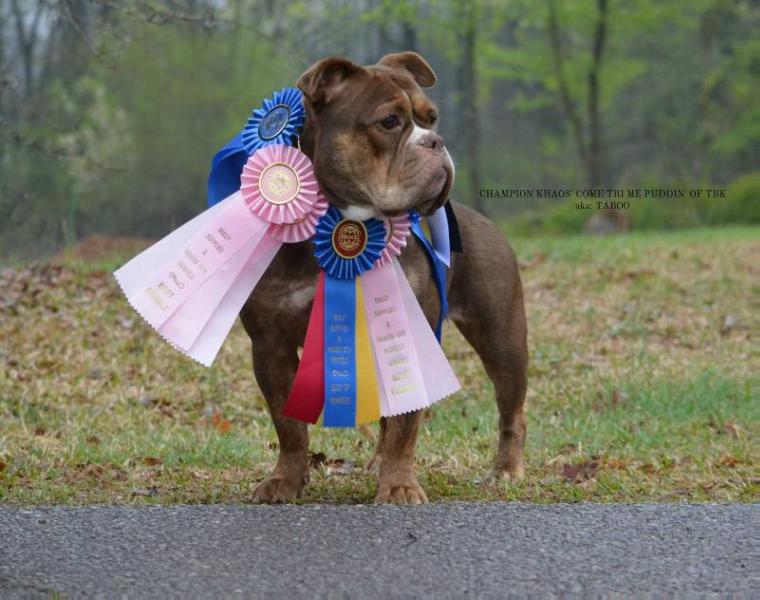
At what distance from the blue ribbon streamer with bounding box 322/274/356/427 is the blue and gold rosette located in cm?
65

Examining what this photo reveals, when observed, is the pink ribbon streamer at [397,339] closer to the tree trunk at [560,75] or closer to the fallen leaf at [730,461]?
the fallen leaf at [730,461]

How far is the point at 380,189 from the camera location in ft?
14.5

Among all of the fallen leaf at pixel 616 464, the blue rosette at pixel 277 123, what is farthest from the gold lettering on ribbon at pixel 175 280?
the fallen leaf at pixel 616 464

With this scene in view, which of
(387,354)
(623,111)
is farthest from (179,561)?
(623,111)

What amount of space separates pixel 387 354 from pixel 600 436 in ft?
7.05

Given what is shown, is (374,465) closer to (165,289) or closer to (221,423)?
(165,289)

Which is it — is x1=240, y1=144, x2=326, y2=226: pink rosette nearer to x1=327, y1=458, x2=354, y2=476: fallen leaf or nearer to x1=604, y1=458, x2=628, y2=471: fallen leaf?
x1=327, y1=458, x2=354, y2=476: fallen leaf

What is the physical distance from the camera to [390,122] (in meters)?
4.41

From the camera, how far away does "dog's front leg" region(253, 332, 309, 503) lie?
4.69 metres

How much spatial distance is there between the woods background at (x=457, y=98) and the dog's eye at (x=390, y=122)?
7.17 m

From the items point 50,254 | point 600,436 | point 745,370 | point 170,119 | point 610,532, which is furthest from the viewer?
point 170,119

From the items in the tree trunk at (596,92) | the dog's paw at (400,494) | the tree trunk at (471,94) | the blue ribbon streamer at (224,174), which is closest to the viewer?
the dog's paw at (400,494)

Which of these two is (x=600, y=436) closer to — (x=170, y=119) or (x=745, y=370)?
(x=745, y=370)

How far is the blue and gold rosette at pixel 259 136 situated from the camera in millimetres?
4727
